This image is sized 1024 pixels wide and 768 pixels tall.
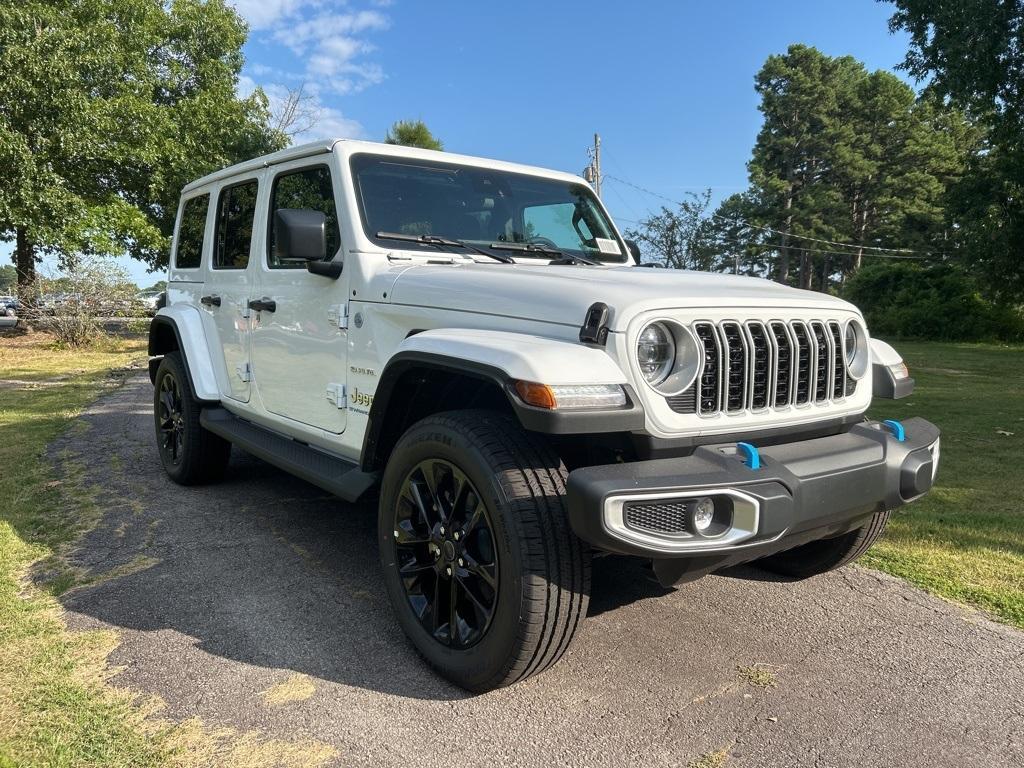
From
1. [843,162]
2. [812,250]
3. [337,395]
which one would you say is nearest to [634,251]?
[337,395]

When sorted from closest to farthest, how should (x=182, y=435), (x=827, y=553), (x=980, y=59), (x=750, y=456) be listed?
1. (x=750, y=456)
2. (x=827, y=553)
3. (x=182, y=435)
4. (x=980, y=59)

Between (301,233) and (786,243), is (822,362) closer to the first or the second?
(301,233)

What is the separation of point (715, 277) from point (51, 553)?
3.52 meters

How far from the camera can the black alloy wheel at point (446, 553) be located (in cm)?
249

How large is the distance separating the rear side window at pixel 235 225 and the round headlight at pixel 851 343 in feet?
10.3

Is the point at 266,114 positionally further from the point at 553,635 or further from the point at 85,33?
the point at 553,635

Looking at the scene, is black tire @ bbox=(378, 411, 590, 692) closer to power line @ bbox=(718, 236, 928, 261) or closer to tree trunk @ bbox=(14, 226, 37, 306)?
tree trunk @ bbox=(14, 226, 37, 306)

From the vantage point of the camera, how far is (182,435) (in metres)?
4.95

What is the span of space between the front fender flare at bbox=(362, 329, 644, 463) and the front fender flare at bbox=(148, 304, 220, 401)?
8.42ft

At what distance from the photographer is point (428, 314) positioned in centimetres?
286

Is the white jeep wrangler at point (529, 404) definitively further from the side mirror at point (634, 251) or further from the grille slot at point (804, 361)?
the side mirror at point (634, 251)

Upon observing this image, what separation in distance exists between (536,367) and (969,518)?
346cm

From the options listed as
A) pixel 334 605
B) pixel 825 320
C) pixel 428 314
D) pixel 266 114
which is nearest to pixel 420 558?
pixel 334 605

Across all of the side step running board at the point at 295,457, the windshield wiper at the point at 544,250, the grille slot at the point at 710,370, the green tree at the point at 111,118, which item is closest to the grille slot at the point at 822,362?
the grille slot at the point at 710,370
